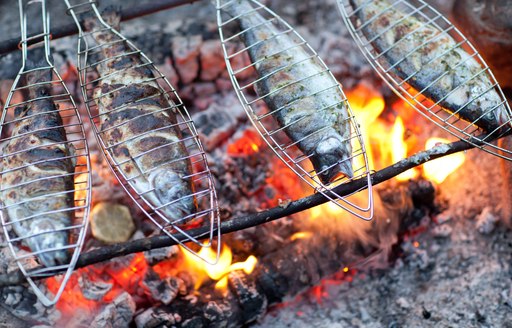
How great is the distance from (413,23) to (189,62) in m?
1.32

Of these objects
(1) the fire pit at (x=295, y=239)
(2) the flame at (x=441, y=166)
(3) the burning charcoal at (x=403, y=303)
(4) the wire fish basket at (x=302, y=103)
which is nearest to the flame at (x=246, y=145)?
(1) the fire pit at (x=295, y=239)

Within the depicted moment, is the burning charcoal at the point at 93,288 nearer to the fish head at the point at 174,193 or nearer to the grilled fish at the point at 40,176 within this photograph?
the grilled fish at the point at 40,176

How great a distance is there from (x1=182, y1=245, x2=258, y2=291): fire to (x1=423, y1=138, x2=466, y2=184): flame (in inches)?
45.6

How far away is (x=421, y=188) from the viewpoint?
2.94 m

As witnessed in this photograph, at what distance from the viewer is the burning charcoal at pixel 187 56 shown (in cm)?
315

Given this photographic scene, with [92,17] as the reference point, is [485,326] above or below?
below

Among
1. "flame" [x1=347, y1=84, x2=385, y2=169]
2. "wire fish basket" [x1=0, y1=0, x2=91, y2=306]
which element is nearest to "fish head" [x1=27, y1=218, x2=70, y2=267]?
"wire fish basket" [x1=0, y1=0, x2=91, y2=306]

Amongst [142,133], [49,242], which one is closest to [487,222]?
[142,133]

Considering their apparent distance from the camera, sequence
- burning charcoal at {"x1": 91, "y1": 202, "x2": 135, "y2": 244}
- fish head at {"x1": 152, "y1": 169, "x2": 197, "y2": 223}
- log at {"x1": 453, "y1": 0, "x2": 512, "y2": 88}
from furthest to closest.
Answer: log at {"x1": 453, "y1": 0, "x2": 512, "y2": 88} → burning charcoal at {"x1": 91, "y1": 202, "x2": 135, "y2": 244} → fish head at {"x1": 152, "y1": 169, "x2": 197, "y2": 223}

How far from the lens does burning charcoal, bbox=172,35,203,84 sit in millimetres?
3146

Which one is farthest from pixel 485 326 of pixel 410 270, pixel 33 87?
pixel 33 87

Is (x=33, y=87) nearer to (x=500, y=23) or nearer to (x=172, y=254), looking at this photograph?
(x=172, y=254)

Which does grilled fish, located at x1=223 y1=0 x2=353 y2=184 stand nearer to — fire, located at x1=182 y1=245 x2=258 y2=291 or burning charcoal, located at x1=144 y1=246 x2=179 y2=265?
fire, located at x1=182 y1=245 x2=258 y2=291

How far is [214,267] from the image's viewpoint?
2.59 meters
